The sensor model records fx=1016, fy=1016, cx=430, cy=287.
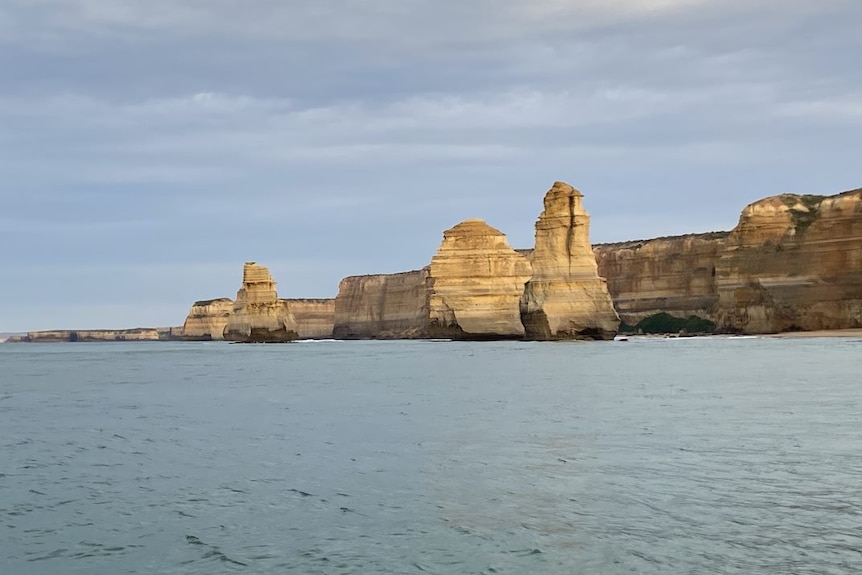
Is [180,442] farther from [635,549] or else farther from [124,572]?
[635,549]

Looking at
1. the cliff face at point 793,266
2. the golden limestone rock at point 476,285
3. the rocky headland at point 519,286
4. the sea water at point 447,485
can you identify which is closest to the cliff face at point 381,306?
the rocky headland at point 519,286

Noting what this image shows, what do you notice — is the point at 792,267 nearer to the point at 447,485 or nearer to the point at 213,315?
the point at 447,485

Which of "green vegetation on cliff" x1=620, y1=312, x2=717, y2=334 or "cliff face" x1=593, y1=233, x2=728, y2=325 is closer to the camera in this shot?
"green vegetation on cliff" x1=620, y1=312, x2=717, y2=334

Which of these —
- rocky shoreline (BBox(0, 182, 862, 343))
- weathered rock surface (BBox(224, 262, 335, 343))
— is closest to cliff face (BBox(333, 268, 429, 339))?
weathered rock surface (BBox(224, 262, 335, 343))

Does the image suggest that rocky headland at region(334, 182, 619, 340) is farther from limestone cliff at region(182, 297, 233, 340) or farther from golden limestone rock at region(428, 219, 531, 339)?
limestone cliff at region(182, 297, 233, 340)

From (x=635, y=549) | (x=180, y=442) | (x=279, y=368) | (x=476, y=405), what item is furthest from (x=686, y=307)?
(x=635, y=549)

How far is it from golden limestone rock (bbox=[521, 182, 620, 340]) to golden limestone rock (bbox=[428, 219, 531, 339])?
18427 mm

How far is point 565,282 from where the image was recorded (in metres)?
76.4

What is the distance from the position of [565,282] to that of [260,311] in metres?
51.8

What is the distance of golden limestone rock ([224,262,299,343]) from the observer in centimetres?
11638

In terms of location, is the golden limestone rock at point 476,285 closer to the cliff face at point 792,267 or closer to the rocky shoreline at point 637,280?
the rocky shoreline at point 637,280

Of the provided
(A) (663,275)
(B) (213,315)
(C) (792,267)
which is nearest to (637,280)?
(A) (663,275)

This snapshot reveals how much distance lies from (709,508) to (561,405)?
13762mm

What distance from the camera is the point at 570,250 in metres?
77.7
